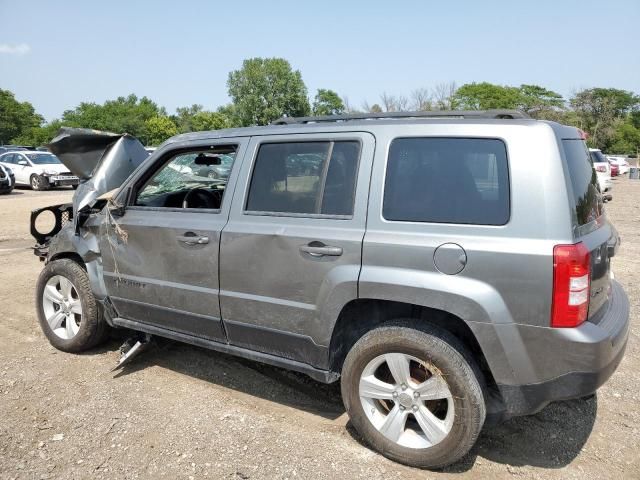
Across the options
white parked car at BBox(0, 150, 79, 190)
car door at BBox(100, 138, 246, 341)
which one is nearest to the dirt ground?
car door at BBox(100, 138, 246, 341)

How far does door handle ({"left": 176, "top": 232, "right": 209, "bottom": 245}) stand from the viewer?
11.1ft

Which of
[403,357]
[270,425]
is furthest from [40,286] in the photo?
[403,357]

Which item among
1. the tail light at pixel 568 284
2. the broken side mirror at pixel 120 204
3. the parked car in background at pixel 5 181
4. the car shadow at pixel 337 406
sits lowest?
the car shadow at pixel 337 406

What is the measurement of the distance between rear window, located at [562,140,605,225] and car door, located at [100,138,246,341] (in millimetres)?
1997

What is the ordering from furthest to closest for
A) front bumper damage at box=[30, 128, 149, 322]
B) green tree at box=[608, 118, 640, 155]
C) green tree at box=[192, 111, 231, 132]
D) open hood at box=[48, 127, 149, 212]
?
green tree at box=[192, 111, 231, 132]
green tree at box=[608, 118, 640, 155]
open hood at box=[48, 127, 149, 212]
front bumper damage at box=[30, 128, 149, 322]

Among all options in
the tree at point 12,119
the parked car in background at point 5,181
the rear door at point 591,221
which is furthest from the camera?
the tree at point 12,119

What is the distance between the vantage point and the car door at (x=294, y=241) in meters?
2.92

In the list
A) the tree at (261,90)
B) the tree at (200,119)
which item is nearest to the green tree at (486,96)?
the tree at (261,90)

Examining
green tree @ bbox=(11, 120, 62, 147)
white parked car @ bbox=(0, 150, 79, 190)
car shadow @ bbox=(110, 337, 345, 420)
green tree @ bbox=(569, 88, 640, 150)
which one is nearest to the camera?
car shadow @ bbox=(110, 337, 345, 420)

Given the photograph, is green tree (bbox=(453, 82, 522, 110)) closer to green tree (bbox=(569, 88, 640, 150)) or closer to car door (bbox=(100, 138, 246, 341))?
green tree (bbox=(569, 88, 640, 150))

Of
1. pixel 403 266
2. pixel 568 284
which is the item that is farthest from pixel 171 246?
pixel 568 284

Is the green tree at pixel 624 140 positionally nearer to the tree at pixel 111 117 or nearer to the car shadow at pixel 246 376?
the tree at pixel 111 117

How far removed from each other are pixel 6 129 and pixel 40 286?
81.8 meters

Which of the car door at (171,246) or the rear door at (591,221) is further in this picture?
the car door at (171,246)
